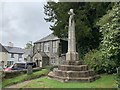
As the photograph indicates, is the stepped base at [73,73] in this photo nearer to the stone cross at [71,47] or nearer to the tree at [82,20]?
the stone cross at [71,47]

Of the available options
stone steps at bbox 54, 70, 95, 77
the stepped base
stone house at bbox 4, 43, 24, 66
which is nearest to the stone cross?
the stepped base

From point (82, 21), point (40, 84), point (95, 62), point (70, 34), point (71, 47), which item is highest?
point (82, 21)

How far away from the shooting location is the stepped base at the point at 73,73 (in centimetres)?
1777

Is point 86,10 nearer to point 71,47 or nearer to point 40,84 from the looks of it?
point 71,47

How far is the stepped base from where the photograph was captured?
17.8 m

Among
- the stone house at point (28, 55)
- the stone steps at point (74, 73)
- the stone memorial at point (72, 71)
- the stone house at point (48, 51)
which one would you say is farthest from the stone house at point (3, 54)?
the stone steps at point (74, 73)

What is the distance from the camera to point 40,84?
1648 cm

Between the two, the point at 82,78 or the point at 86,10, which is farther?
the point at 86,10

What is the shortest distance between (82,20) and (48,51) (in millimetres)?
21682

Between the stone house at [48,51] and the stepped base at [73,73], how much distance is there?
22584mm

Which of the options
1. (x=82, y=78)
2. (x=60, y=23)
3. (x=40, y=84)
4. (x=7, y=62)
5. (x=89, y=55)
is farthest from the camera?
(x=7, y=62)

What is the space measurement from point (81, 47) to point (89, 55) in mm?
5872

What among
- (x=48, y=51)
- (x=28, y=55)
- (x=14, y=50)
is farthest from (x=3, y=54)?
(x=48, y=51)

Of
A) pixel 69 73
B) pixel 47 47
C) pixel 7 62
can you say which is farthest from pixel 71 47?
pixel 7 62
